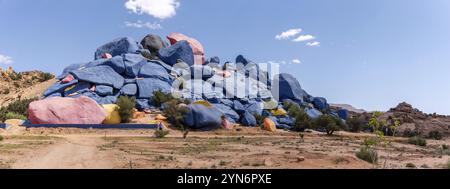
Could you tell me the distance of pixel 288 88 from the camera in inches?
2638

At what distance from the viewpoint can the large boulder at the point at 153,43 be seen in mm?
69500

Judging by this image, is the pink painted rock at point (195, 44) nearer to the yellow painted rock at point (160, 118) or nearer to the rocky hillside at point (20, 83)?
the rocky hillside at point (20, 83)

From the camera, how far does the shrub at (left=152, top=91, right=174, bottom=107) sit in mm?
49531

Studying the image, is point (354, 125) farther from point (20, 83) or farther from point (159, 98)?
point (20, 83)

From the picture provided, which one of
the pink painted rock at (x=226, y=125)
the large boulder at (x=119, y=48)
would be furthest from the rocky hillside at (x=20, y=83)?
the pink painted rock at (x=226, y=125)

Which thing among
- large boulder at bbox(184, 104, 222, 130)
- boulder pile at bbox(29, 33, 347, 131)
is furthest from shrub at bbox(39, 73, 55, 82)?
large boulder at bbox(184, 104, 222, 130)

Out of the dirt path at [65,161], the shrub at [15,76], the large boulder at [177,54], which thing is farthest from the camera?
the shrub at [15,76]

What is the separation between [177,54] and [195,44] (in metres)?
8.94

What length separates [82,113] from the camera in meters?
39.2

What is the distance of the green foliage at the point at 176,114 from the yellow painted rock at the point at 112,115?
4.95 meters

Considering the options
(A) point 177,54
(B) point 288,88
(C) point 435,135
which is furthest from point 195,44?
(C) point 435,135
